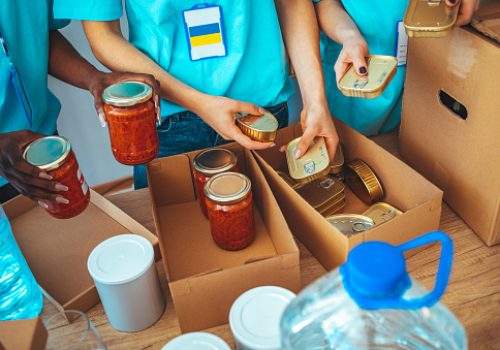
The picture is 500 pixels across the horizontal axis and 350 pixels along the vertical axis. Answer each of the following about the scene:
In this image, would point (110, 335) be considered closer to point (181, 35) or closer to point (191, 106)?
point (191, 106)

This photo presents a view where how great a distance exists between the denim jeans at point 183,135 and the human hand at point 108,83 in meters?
0.28

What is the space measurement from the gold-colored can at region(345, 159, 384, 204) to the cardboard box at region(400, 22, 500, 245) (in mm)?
143

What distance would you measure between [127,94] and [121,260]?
1.03ft

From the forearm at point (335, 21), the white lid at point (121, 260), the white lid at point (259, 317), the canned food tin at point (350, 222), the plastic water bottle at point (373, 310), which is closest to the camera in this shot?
the plastic water bottle at point (373, 310)

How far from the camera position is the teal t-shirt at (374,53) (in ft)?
4.50

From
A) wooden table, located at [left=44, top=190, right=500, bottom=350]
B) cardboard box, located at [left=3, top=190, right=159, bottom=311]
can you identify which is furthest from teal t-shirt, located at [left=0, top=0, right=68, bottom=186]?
wooden table, located at [left=44, top=190, right=500, bottom=350]

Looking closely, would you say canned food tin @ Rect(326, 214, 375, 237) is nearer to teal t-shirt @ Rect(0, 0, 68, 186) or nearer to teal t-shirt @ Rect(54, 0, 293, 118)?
teal t-shirt @ Rect(54, 0, 293, 118)

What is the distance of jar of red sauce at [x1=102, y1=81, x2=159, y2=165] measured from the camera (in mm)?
943

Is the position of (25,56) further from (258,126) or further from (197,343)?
(197,343)

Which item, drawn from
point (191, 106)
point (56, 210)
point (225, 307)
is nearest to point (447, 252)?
point (225, 307)

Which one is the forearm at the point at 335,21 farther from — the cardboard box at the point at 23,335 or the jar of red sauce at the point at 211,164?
the cardboard box at the point at 23,335

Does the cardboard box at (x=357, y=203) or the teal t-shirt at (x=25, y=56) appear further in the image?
the teal t-shirt at (x=25, y=56)

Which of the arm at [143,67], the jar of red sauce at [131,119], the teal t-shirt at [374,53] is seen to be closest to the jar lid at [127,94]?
the jar of red sauce at [131,119]

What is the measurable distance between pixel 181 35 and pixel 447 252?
2.95 feet
